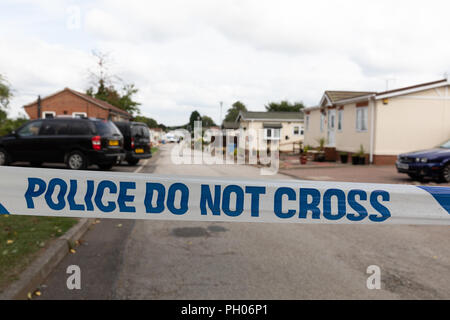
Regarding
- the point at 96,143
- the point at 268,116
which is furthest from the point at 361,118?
the point at 268,116

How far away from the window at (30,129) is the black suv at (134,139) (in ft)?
17.2

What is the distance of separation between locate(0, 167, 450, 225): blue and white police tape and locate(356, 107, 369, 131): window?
2133 centimetres

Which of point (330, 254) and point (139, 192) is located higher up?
point (139, 192)

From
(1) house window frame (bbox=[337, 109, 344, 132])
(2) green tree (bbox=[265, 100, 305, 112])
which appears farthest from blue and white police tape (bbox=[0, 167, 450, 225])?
(2) green tree (bbox=[265, 100, 305, 112])

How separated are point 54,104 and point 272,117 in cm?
2589

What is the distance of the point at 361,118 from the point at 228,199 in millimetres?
22563

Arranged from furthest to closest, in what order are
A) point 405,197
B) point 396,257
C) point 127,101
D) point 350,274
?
point 127,101
point 396,257
point 350,274
point 405,197

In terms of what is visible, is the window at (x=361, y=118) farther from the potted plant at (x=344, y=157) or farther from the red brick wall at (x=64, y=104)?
the red brick wall at (x=64, y=104)

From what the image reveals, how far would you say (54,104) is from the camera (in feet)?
157

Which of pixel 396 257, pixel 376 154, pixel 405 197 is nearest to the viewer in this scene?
pixel 405 197

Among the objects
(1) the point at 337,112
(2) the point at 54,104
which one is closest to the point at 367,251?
(1) the point at 337,112

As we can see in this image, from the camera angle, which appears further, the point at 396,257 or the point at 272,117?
the point at 272,117

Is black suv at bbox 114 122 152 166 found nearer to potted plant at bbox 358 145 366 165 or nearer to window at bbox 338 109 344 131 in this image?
potted plant at bbox 358 145 366 165

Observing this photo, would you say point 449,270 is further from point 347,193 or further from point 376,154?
point 376,154
